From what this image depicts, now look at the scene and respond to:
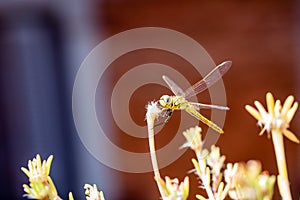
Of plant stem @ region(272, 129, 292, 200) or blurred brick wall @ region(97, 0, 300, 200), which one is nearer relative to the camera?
plant stem @ region(272, 129, 292, 200)

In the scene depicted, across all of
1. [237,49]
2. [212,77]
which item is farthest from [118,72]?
[212,77]

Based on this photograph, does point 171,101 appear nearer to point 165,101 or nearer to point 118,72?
point 165,101

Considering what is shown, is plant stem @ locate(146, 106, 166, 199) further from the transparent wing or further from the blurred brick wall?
the blurred brick wall

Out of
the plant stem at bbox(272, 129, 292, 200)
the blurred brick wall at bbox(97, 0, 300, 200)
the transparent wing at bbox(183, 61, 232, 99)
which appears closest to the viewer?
the plant stem at bbox(272, 129, 292, 200)

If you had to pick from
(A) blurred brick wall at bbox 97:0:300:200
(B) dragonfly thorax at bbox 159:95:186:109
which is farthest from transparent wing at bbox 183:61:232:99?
(A) blurred brick wall at bbox 97:0:300:200

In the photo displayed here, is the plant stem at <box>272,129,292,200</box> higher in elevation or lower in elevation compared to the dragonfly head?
lower

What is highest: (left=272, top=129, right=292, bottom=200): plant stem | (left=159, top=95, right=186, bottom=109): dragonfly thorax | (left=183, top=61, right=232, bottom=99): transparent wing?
(left=183, top=61, right=232, bottom=99): transparent wing

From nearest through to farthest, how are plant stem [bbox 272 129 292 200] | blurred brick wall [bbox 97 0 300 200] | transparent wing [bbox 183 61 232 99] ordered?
plant stem [bbox 272 129 292 200] < transparent wing [bbox 183 61 232 99] < blurred brick wall [bbox 97 0 300 200]

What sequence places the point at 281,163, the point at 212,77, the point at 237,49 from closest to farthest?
the point at 281,163 → the point at 212,77 → the point at 237,49
